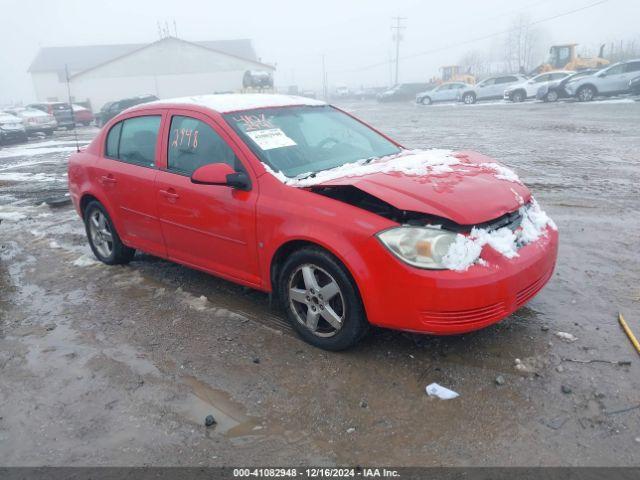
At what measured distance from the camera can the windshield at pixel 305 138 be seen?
3.78 metres

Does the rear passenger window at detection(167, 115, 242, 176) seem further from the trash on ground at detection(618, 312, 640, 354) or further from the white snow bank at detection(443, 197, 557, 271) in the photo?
the trash on ground at detection(618, 312, 640, 354)

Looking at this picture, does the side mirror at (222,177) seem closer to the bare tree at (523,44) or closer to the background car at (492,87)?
the background car at (492,87)

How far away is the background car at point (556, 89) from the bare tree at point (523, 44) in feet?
239

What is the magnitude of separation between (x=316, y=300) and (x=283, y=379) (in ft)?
1.82

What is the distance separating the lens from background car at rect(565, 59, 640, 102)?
23.0 meters

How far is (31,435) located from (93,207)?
2982 millimetres

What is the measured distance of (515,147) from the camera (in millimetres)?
12141

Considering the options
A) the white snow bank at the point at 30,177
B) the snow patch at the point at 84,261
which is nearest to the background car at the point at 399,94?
the white snow bank at the point at 30,177

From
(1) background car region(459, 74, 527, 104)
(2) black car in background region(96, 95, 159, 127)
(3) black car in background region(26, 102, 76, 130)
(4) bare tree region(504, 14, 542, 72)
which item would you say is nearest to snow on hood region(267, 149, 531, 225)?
(2) black car in background region(96, 95, 159, 127)

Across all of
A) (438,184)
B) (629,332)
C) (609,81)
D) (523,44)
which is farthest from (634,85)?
(523,44)

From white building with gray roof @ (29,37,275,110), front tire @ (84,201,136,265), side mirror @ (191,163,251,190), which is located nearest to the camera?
side mirror @ (191,163,251,190)

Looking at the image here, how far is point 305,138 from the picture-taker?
4117 millimetres

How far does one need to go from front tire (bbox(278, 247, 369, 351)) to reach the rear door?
158cm

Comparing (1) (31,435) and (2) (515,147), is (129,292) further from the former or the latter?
(2) (515,147)
